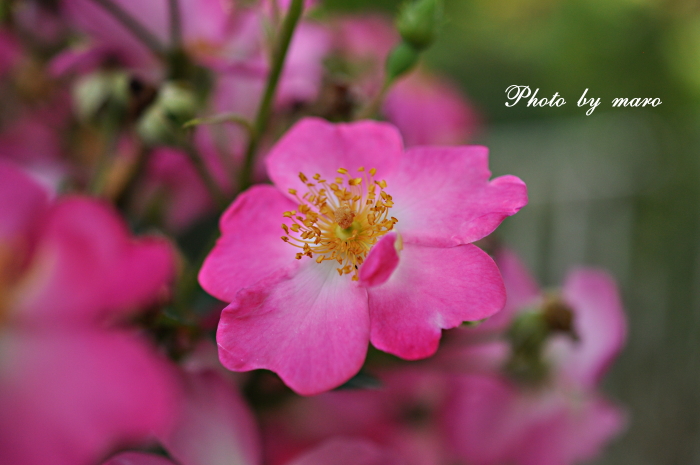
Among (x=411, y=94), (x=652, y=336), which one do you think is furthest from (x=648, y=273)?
(x=411, y=94)

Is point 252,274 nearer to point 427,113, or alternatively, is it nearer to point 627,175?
point 427,113

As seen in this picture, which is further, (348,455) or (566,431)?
(566,431)

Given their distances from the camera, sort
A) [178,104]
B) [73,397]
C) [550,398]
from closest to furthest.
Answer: [73,397], [178,104], [550,398]

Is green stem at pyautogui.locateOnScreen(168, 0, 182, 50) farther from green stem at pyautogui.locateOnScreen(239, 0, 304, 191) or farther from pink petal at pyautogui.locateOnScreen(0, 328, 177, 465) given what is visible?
pink petal at pyautogui.locateOnScreen(0, 328, 177, 465)

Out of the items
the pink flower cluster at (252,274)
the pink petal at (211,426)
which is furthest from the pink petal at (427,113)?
the pink petal at (211,426)

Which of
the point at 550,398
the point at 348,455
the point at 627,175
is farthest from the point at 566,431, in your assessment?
the point at 627,175

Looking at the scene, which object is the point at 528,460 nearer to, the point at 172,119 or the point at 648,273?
Result: the point at 172,119
